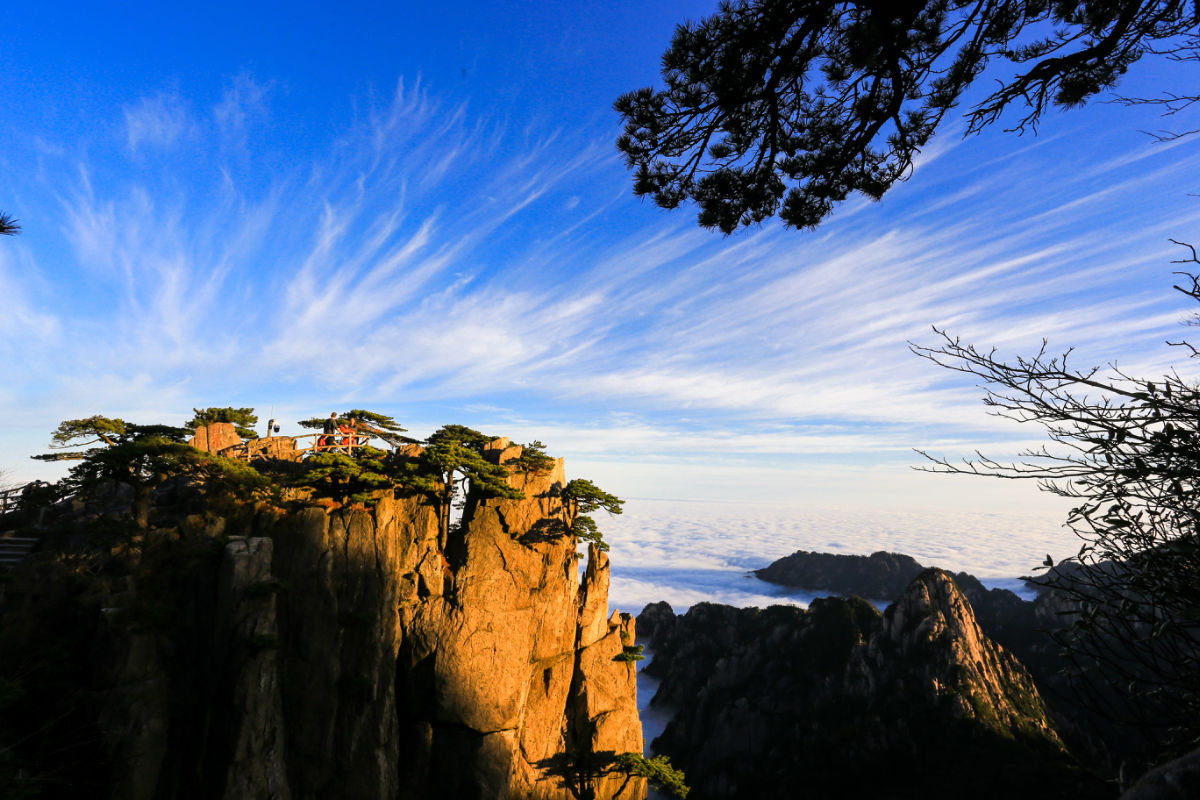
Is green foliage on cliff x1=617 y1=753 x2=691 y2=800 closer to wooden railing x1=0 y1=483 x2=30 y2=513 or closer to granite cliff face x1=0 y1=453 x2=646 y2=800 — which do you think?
granite cliff face x1=0 y1=453 x2=646 y2=800

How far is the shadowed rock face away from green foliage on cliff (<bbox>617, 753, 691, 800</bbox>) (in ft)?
188

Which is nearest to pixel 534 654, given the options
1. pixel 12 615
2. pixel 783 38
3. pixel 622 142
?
pixel 12 615

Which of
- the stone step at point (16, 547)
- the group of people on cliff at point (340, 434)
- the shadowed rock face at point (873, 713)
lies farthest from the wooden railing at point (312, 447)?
the shadowed rock face at point (873, 713)

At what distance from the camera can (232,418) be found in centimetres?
3431

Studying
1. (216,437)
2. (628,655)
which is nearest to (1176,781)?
(216,437)

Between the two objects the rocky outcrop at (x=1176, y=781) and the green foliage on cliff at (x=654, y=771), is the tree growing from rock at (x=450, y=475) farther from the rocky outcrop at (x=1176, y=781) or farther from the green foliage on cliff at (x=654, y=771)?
the rocky outcrop at (x=1176, y=781)

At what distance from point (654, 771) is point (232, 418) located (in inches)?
1515

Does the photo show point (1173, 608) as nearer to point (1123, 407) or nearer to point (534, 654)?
point (1123, 407)

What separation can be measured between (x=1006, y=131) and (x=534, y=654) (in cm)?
3516

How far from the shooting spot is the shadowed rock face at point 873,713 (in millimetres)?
74500

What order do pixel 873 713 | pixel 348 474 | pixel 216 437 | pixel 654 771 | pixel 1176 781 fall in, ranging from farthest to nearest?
1. pixel 873 713
2. pixel 654 771
3. pixel 216 437
4. pixel 348 474
5. pixel 1176 781

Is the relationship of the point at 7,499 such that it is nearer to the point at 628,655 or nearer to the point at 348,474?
the point at 348,474

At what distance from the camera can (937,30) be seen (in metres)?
8.57

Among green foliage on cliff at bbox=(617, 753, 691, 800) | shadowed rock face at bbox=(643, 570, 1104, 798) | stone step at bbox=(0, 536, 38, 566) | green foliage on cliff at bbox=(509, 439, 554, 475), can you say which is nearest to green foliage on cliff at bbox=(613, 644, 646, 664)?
green foliage on cliff at bbox=(617, 753, 691, 800)
